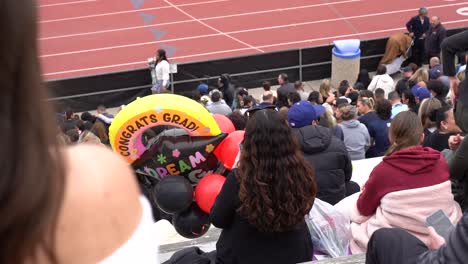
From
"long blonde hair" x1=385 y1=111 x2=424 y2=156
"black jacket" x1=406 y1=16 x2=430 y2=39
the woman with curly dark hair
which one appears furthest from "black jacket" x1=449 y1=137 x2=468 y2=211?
"black jacket" x1=406 y1=16 x2=430 y2=39

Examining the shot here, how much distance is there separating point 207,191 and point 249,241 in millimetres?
1161

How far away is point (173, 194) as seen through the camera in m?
4.45

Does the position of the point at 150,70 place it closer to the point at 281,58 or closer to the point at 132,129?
the point at 281,58

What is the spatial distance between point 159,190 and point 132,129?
46 centimetres

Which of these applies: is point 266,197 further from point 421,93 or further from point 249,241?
point 421,93

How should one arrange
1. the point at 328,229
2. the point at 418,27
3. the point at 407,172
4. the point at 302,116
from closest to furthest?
the point at 407,172 < the point at 328,229 < the point at 302,116 < the point at 418,27

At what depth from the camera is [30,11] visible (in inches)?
32.7

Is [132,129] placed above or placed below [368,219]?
above

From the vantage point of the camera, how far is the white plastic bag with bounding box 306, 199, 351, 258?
383 cm

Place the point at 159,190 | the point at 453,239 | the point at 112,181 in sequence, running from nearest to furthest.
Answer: the point at 112,181
the point at 453,239
the point at 159,190

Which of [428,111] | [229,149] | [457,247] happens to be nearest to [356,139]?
[428,111]

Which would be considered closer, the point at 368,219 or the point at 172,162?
the point at 368,219

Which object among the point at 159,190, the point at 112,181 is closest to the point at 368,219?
the point at 159,190

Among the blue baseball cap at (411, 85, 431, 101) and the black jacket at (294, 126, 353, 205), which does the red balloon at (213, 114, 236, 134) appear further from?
the blue baseball cap at (411, 85, 431, 101)
